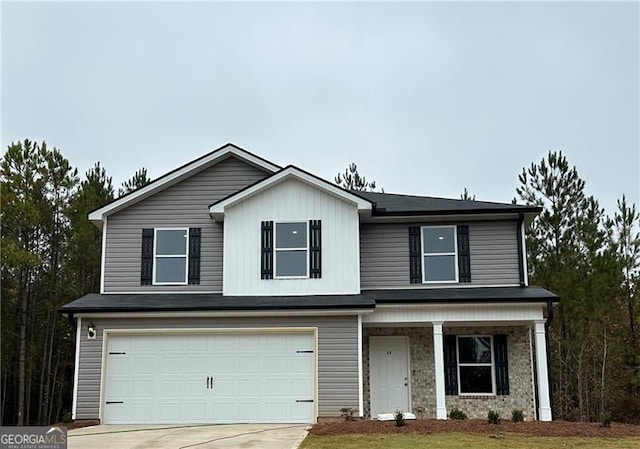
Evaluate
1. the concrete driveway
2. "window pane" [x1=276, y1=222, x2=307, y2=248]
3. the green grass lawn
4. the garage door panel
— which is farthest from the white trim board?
the garage door panel

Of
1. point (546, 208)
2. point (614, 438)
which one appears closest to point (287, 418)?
point (614, 438)

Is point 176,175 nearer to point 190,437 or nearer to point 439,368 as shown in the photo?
point 190,437

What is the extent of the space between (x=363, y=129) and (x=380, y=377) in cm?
1284

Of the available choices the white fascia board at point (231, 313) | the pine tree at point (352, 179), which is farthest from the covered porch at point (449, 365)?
the pine tree at point (352, 179)

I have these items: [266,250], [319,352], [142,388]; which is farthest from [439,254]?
[142,388]

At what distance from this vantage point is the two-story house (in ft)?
51.9

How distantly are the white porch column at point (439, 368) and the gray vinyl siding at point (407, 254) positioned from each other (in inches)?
70.1

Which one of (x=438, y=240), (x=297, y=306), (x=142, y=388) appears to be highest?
(x=438, y=240)

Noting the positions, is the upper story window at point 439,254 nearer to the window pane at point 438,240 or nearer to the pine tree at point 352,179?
the window pane at point 438,240

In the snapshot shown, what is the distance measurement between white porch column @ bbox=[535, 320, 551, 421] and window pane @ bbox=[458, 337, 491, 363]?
1.64 m

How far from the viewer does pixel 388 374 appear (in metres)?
17.3

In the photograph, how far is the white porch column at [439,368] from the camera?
15.8 meters

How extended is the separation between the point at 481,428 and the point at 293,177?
743 cm

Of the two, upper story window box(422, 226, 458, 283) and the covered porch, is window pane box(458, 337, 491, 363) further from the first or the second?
upper story window box(422, 226, 458, 283)
